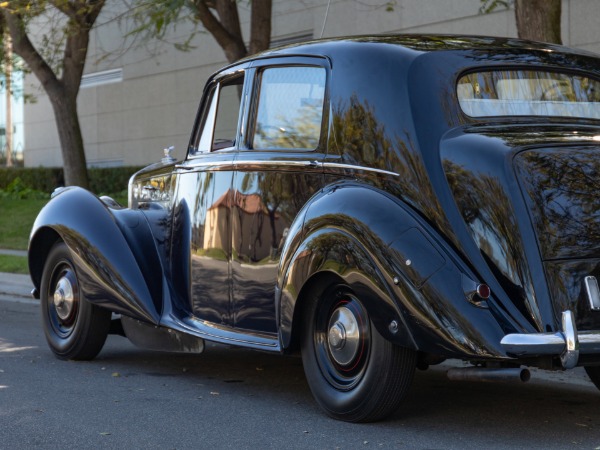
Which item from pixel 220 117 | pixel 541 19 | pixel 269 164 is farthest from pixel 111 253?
pixel 541 19

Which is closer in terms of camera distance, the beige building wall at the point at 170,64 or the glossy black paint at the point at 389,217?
the glossy black paint at the point at 389,217

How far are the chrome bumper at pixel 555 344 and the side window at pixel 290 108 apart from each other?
1744 mm

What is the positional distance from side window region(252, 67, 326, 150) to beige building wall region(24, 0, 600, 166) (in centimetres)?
983

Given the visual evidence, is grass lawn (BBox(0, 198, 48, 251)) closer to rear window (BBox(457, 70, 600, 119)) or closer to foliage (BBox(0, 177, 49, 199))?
foliage (BBox(0, 177, 49, 199))

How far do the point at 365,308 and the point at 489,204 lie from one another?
2.57 feet

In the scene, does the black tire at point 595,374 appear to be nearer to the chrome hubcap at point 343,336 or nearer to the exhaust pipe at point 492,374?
the exhaust pipe at point 492,374

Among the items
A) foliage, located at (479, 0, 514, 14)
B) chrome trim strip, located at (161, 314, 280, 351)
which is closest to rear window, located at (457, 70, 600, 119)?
chrome trim strip, located at (161, 314, 280, 351)

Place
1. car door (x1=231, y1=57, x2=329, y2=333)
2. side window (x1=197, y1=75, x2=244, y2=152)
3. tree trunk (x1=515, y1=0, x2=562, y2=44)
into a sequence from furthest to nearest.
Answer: tree trunk (x1=515, y1=0, x2=562, y2=44) → side window (x1=197, y1=75, x2=244, y2=152) → car door (x1=231, y1=57, x2=329, y2=333)

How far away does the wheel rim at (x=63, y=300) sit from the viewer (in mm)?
7613

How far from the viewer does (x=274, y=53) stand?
21.1ft

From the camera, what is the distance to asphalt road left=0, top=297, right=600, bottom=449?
16.9 ft

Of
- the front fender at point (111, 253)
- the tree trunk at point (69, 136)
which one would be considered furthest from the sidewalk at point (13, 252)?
the front fender at point (111, 253)

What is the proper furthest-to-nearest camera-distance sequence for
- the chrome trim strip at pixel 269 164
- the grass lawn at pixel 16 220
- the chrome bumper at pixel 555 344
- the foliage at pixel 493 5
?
the grass lawn at pixel 16 220 → the foliage at pixel 493 5 → the chrome trim strip at pixel 269 164 → the chrome bumper at pixel 555 344

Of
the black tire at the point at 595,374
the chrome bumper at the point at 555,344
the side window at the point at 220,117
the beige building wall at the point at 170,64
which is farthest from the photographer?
the beige building wall at the point at 170,64
